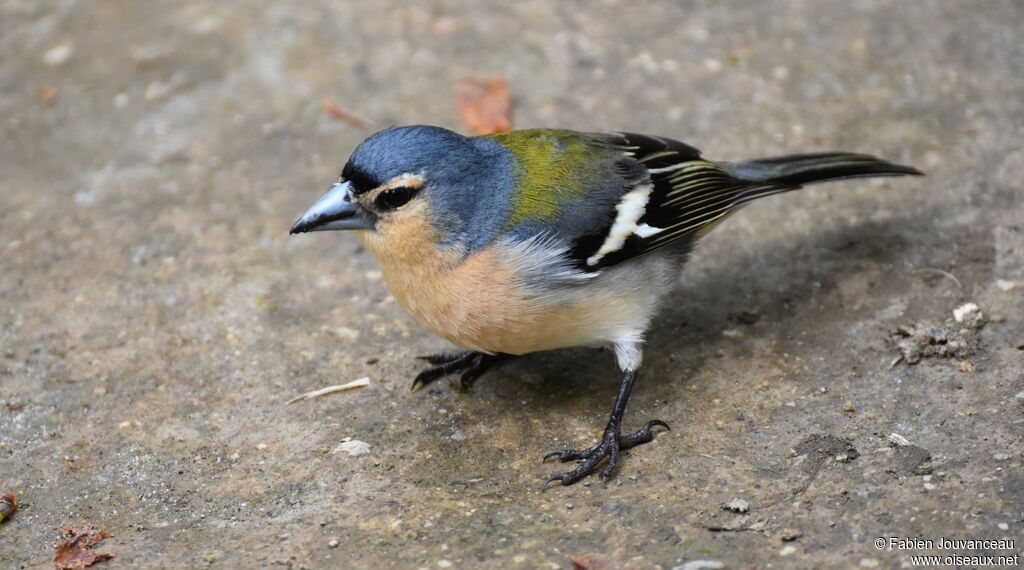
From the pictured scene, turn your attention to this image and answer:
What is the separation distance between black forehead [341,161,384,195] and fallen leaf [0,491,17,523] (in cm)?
179

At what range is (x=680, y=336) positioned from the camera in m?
5.18

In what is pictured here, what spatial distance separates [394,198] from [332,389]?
1026mm

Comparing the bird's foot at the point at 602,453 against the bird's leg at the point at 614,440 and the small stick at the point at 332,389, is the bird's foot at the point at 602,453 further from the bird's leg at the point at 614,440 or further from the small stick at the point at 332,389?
the small stick at the point at 332,389

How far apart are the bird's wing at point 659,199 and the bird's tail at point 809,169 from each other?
0.05m

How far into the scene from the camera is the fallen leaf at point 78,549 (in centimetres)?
380

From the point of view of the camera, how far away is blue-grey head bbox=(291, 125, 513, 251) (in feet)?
14.0

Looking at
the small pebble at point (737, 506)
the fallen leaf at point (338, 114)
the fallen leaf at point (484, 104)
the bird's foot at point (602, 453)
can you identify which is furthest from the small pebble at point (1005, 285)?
the fallen leaf at point (338, 114)

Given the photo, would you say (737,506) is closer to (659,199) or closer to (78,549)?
(659,199)

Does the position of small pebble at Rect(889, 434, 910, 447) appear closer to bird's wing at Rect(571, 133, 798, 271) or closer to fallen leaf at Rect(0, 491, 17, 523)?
bird's wing at Rect(571, 133, 798, 271)

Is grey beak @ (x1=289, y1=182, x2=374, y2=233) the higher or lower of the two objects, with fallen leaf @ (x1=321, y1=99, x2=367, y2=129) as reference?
higher

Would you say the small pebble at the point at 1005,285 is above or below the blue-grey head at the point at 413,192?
below

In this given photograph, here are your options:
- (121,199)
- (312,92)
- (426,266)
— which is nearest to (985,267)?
(426,266)

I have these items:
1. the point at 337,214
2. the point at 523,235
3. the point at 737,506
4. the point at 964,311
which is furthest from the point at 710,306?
the point at 337,214

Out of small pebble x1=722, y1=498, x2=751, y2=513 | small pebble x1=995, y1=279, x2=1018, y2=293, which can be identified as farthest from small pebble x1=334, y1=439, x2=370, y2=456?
small pebble x1=995, y1=279, x2=1018, y2=293
